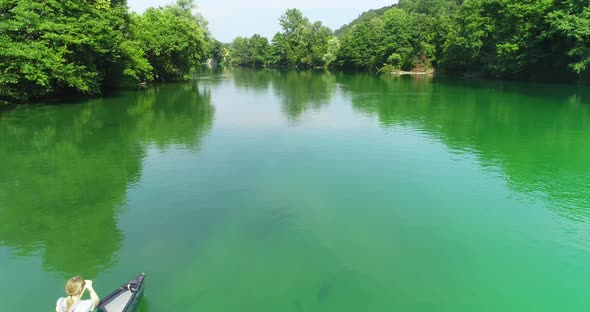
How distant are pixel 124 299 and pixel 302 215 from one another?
211 inches

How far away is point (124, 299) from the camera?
677 cm

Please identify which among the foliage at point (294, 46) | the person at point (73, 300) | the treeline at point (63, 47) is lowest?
the person at point (73, 300)

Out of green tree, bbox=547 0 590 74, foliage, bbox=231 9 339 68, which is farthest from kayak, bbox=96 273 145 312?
foliage, bbox=231 9 339 68

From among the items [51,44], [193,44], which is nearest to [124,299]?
[51,44]

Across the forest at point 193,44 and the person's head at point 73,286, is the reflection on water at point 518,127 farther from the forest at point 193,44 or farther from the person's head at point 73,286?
the person's head at point 73,286

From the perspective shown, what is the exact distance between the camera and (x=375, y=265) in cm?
868

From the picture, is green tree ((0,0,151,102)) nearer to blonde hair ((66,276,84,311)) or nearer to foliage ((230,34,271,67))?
blonde hair ((66,276,84,311))

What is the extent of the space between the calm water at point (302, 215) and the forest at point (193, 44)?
18.6 ft

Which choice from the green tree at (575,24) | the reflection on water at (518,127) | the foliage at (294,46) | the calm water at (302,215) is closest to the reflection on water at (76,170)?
the calm water at (302,215)

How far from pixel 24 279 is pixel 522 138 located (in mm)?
20103

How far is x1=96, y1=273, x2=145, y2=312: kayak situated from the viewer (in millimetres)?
6547

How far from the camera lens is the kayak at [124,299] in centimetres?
655

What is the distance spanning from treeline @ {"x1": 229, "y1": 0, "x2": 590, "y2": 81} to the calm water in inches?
864

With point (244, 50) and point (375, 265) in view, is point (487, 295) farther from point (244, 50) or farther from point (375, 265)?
point (244, 50)
